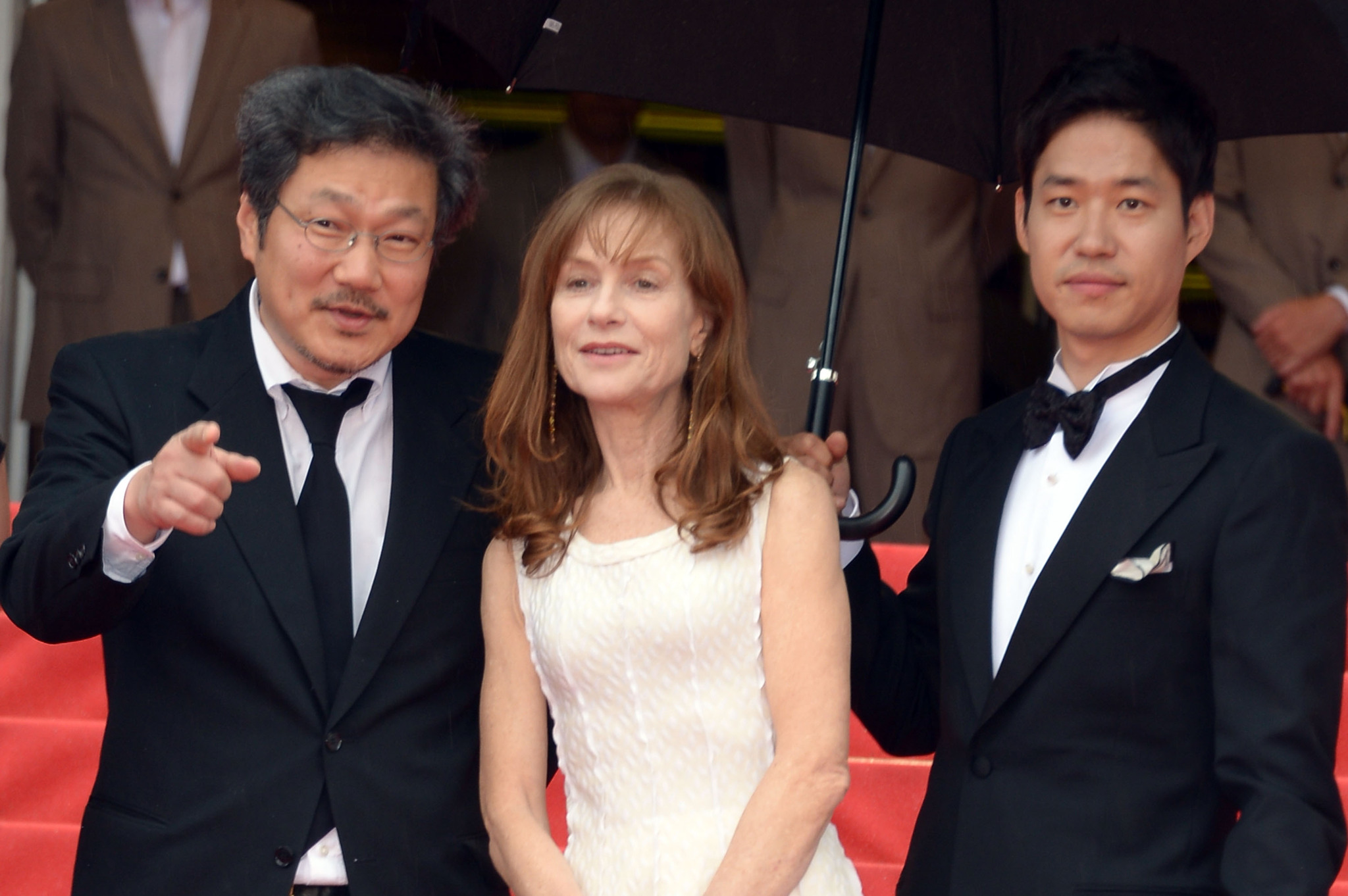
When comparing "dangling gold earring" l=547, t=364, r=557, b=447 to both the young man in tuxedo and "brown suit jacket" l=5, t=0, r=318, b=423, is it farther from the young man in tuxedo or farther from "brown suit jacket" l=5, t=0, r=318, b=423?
"brown suit jacket" l=5, t=0, r=318, b=423

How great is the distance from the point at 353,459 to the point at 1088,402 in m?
1.06

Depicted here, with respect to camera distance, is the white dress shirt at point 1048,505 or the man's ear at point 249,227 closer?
the white dress shirt at point 1048,505

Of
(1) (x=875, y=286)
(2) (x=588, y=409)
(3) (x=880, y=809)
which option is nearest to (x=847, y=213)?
(2) (x=588, y=409)

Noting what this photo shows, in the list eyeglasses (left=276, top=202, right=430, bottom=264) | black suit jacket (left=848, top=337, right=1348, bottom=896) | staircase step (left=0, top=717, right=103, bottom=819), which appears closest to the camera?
black suit jacket (left=848, top=337, right=1348, bottom=896)

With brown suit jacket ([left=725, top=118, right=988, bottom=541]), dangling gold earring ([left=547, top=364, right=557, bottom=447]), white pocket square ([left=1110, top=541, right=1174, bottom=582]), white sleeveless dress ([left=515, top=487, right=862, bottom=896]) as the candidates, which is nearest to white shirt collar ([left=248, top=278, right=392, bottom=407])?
dangling gold earring ([left=547, top=364, right=557, bottom=447])

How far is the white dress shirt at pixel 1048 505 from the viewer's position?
80.9 inches

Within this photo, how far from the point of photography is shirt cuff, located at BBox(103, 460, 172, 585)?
1871 millimetres

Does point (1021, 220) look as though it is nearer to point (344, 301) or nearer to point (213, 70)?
point (344, 301)

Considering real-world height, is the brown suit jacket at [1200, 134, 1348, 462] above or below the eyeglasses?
above

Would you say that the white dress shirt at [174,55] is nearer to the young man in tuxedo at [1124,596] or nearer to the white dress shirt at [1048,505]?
the young man in tuxedo at [1124,596]

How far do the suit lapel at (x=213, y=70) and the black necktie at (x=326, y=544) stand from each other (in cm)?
222

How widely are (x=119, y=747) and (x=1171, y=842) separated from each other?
1.38 metres

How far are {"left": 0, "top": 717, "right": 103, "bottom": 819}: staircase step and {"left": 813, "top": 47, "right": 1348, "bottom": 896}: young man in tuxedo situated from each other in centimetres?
184

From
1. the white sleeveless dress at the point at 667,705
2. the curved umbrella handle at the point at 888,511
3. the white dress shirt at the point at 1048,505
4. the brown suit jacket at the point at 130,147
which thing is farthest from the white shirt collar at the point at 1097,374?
the brown suit jacket at the point at 130,147
